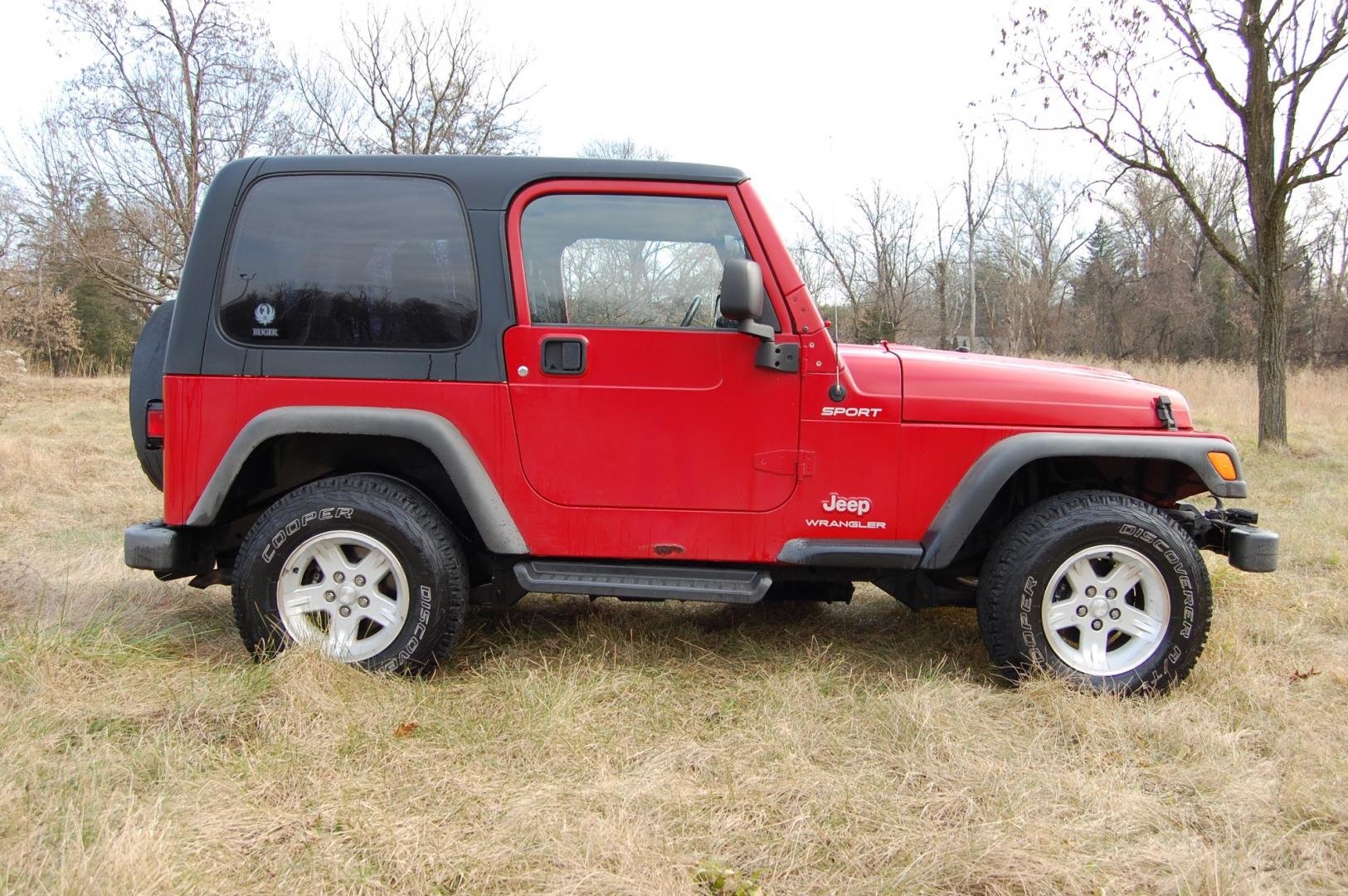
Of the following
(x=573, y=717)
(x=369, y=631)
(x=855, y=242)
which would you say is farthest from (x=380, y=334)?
(x=855, y=242)

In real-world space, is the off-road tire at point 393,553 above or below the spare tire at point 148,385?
below

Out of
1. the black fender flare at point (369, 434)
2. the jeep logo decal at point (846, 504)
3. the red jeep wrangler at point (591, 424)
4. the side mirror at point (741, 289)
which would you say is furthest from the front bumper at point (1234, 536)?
the black fender flare at point (369, 434)

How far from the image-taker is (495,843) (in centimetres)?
209

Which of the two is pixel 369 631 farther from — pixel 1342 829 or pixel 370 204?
pixel 1342 829

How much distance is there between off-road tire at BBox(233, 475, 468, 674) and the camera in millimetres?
3107

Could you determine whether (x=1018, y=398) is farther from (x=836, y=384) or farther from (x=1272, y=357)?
(x=1272, y=357)

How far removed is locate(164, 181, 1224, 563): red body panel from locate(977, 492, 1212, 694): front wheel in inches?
13.6

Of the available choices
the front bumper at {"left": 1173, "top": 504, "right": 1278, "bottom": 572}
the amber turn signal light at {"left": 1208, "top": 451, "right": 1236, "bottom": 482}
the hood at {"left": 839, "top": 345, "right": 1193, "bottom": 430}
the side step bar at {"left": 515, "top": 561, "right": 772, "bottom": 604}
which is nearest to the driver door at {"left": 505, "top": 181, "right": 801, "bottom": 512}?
the side step bar at {"left": 515, "top": 561, "right": 772, "bottom": 604}

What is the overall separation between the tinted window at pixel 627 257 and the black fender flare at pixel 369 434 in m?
0.58

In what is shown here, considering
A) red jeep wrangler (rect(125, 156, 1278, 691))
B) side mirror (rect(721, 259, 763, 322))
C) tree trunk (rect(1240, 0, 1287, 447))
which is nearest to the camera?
side mirror (rect(721, 259, 763, 322))

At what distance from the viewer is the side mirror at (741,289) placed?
113 inches

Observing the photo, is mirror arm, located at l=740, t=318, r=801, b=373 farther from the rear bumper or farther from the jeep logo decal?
the rear bumper

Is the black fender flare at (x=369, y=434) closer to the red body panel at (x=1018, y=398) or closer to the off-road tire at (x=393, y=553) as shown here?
the off-road tire at (x=393, y=553)

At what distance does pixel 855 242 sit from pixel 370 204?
17.2 meters
